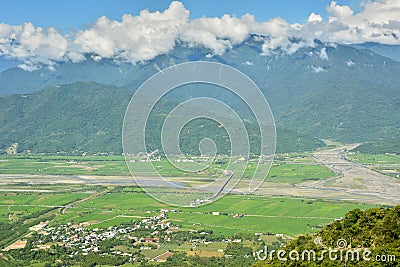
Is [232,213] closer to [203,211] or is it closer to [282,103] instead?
[203,211]

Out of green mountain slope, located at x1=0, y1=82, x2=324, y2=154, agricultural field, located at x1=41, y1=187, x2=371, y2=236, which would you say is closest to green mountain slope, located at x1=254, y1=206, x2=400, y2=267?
agricultural field, located at x1=41, y1=187, x2=371, y2=236

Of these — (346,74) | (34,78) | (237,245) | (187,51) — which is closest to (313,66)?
(346,74)

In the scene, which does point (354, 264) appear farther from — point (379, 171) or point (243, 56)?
point (243, 56)

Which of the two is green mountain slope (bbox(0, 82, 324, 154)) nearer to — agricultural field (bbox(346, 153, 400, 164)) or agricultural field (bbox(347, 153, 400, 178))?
agricultural field (bbox(346, 153, 400, 164))

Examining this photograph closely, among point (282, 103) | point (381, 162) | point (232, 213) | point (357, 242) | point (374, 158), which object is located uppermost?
point (282, 103)

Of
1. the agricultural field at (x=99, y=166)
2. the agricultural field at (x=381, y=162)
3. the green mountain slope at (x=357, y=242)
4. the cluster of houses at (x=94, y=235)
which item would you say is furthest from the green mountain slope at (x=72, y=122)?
the green mountain slope at (x=357, y=242)

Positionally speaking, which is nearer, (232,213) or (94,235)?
(94,235)

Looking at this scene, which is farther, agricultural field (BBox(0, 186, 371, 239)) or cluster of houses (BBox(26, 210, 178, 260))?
agricultural field (BBox(0, 186, 371, 239))

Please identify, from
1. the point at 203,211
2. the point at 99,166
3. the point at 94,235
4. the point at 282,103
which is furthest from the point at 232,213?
the point at 282,103

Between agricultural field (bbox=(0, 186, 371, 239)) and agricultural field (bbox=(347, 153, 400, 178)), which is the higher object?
agricultural field (bbox=(347, 153, 400, 178))
